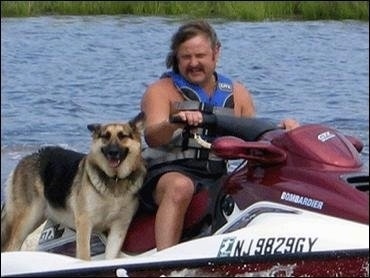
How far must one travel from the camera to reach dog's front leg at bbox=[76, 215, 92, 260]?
5168 millimetres

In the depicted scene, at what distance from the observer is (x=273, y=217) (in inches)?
168

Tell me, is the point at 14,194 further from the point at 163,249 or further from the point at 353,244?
the point at 353,244

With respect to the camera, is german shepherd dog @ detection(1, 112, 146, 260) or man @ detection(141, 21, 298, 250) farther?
german shepherd dog @ detection(1, 112, 146, 260)

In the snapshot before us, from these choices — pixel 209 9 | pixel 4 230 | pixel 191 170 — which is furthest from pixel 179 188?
pixel 209 9

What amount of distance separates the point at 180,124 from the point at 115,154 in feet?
1.65

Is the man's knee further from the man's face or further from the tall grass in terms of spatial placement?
the tall grass

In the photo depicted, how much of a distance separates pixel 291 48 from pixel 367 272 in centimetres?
1673

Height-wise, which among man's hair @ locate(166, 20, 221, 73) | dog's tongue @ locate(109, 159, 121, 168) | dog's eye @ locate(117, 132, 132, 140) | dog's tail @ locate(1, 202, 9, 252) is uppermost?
man's hair @ locate(166, 20, 221, 73)

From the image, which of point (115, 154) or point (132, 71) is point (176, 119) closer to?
point (115, 154)

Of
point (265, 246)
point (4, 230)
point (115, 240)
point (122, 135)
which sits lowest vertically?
point (4, 230)

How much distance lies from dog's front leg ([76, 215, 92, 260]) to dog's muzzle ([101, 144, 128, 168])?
28cm

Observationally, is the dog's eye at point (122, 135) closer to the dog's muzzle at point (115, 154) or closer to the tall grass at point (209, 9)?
the dog's muzzle at point (115, 154)

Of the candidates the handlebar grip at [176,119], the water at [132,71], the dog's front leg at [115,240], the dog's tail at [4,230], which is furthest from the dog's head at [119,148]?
the water at [132,71]

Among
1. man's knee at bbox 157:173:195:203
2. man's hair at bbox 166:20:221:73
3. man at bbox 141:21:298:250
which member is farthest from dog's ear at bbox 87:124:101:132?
man's knee at bbox 157:173:195:203
